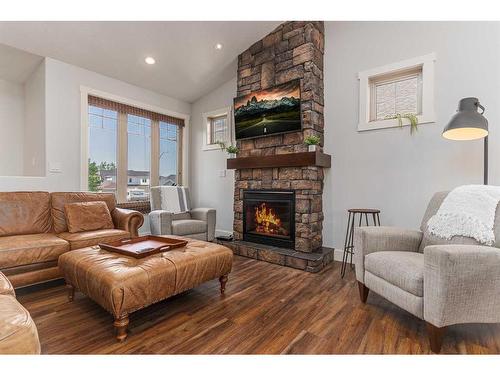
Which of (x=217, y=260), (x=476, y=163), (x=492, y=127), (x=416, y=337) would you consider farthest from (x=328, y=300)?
(x=492, y=127)

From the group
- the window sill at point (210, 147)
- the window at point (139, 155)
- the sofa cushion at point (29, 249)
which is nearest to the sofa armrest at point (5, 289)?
the sofa cushion at point (29, 249)

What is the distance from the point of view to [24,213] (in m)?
2.70

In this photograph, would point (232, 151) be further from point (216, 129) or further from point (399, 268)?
point (399, 268)

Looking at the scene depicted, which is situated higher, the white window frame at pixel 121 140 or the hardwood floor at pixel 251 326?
the white window frame at pixel 121 140

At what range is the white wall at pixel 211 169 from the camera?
4.43 metres

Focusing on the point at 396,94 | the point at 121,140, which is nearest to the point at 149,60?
the point at 121,140

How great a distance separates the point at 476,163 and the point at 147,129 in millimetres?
4497

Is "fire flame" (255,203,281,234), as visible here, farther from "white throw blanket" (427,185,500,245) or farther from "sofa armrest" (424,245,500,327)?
"sofa armrest" (424,245,500,327)

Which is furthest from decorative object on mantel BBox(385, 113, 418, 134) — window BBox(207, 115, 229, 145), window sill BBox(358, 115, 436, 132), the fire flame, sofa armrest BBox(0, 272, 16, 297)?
sofa armrest BBox(0, 272, 16, 297)

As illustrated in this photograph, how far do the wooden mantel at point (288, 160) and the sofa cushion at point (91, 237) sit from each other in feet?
5.65

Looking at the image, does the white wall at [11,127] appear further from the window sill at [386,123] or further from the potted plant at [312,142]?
the window sill at [386,123]

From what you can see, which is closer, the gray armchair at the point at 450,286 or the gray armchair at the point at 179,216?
the gray armchair at the point at 450,286

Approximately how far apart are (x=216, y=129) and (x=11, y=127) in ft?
10.2

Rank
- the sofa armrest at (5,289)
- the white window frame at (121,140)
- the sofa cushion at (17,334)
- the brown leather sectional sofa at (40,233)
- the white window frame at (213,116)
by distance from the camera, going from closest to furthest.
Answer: the sofa cushion at (17,334)
the sofa armrest at (5,289)
the brown leather sectional sofa at (40,233)
the white window frame at (121,140)
the white window frame at (213,116)
